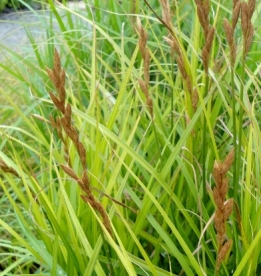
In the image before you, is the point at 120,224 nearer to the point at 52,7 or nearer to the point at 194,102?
the point at 194,102

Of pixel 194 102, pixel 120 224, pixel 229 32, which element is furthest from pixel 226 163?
pixel 120 224

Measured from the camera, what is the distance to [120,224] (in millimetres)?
1095

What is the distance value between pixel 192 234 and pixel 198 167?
0.16 m

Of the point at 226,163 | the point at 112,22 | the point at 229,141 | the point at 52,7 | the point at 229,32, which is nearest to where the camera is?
the point at 226,163

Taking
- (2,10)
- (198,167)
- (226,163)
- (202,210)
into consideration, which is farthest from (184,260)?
(2,10)

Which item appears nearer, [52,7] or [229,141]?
[229,141]

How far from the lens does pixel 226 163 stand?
2.09ft

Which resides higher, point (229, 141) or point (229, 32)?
point (229, 32)

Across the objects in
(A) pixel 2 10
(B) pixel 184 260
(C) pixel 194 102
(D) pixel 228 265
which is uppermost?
(C) pixel 194 102

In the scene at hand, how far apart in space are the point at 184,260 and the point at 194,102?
0.30 meters

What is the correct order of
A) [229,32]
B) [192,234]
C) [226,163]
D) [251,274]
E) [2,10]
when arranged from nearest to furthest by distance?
1. [226,163]
2. [229,32]
3. [251,274]
4. [192,234]
5. [2,10]

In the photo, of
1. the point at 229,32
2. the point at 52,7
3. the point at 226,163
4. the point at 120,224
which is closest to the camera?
the point at 226,163

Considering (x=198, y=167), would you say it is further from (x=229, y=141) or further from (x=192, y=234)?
(x=229, y=141)

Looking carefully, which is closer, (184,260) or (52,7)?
(184,260)
